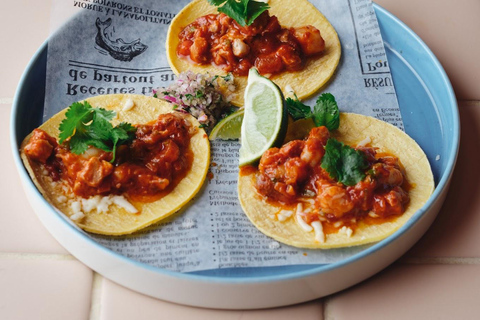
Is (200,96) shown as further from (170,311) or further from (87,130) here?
(170,311)

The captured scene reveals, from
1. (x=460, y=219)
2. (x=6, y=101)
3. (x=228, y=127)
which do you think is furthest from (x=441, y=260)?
(x=6, y=101)

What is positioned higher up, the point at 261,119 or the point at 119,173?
the point at 261,119

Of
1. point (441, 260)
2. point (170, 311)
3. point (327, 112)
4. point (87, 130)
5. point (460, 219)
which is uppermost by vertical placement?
point (327, 112)

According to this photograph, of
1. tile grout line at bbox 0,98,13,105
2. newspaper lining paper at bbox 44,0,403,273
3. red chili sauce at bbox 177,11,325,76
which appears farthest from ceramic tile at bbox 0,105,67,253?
red chili sauce at bbox 177,11,325,76

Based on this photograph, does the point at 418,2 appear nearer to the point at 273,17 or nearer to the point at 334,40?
the point at 334,40

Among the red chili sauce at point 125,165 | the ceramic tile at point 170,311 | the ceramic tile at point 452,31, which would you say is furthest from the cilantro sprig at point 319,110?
the ceramic tile at point 170,311

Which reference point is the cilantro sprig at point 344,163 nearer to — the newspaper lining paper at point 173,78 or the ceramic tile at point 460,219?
the newspaper lining paper at point 173,78
